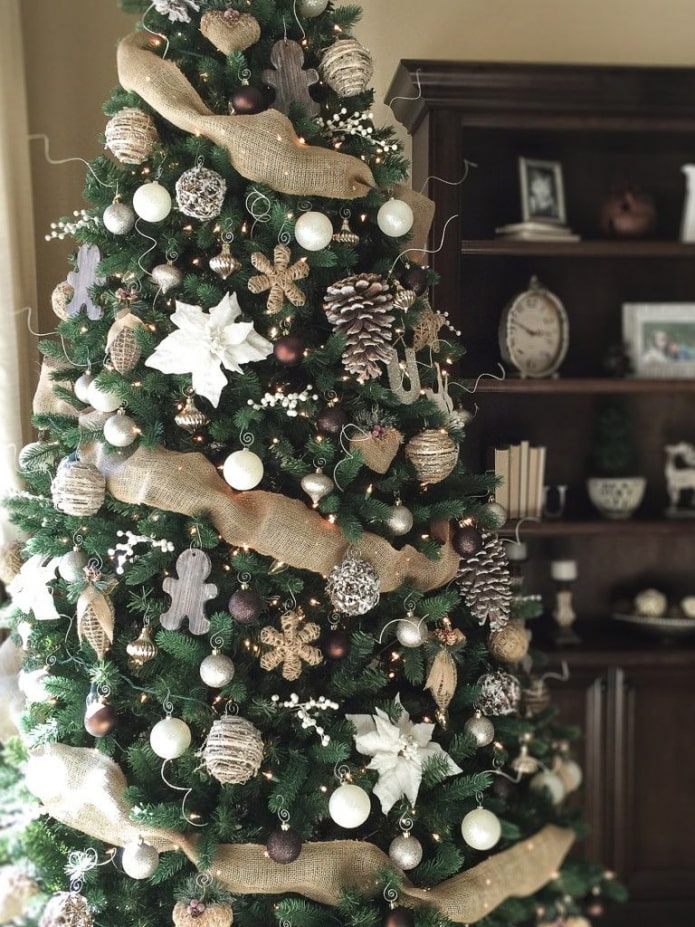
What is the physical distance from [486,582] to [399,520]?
230 millimetres

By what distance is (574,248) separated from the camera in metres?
2.12

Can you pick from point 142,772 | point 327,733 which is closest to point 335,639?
point 327,733

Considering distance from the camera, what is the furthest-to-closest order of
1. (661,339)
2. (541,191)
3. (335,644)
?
(661,339), (541,191), (335,644)

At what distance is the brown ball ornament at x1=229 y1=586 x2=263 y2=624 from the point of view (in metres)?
1.32

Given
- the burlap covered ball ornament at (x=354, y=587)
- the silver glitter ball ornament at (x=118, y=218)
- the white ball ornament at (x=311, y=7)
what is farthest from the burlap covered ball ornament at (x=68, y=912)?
the white ball ornament at (x=311, y=7)

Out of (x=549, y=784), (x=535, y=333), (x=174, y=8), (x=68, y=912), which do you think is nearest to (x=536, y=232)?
(x=535, y=333)

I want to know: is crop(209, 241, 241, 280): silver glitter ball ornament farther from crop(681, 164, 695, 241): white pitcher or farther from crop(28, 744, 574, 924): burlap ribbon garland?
crop(681, 164, 695, 241): white pitcher

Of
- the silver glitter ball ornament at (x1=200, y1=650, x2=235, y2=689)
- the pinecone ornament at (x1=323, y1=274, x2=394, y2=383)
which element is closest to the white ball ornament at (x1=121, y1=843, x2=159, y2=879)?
the silver glitter ball ornament at (x1=200, y1=650, x2=235, y2=689)

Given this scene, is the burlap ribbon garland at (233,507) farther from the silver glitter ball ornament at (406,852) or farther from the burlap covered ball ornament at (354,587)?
the silver glitter ball ornament at (406,852)

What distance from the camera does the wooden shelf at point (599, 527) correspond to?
2.14 meters

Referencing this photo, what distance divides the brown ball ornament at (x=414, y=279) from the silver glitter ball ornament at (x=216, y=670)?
0.71 m

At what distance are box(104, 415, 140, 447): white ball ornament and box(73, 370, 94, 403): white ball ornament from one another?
0.29 ft

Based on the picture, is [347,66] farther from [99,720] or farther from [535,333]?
[99,720]

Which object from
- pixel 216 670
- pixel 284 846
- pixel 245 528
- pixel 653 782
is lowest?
pixel 653 782
